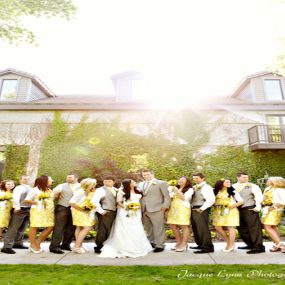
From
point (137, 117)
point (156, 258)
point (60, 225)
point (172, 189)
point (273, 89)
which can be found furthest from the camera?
Answer: point (273, 89)

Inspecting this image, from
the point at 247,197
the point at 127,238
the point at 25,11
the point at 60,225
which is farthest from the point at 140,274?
the point at 25,11

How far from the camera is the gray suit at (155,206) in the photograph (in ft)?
22.2

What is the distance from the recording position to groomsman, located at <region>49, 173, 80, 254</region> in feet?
21.7

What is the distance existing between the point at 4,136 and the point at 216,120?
14116 mm

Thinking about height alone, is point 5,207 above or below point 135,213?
above

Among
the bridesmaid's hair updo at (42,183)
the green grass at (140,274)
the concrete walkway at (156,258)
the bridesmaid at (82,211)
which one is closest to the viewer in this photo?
the green grass at (140,274)

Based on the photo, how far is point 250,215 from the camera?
6.64 meters

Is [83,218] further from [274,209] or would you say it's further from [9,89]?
[9,89]

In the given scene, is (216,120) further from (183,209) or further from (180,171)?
(183,209)

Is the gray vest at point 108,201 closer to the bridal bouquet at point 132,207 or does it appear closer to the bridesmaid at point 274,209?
the bridal bouquet at point 132,207

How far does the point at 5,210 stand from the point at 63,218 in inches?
62.2

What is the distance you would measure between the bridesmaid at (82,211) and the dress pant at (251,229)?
380 cm

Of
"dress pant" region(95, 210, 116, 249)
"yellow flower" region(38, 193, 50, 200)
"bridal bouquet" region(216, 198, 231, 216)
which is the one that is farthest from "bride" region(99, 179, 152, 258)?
"bridal bouquet" region(216, 198, 231, 216)

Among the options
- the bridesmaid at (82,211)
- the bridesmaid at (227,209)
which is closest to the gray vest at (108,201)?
the bridesmaid at (82,211)
